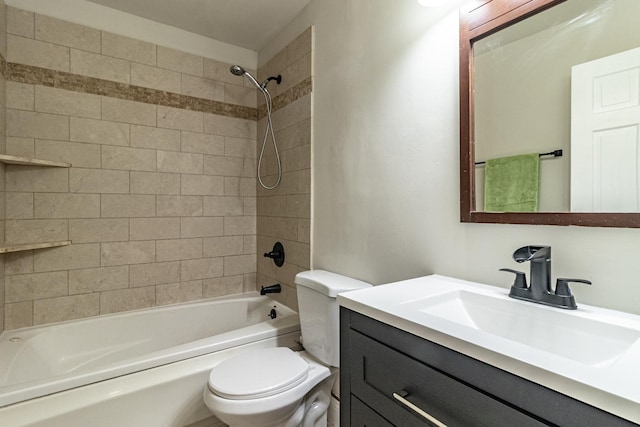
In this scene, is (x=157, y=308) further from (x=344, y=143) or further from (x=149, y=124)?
(x=344, y=143)

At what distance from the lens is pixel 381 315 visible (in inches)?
32.9

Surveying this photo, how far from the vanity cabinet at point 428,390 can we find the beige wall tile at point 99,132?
6.70ft

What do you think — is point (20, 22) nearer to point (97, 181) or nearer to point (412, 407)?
point (97, 181)

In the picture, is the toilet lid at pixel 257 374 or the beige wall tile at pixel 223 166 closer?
the toilet lid at pixel 257 374

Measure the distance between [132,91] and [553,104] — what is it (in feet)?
7.97

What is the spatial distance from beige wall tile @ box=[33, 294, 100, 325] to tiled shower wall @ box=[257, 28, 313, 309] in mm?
1171

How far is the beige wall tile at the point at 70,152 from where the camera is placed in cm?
195

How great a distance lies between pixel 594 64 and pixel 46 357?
281 centimetres

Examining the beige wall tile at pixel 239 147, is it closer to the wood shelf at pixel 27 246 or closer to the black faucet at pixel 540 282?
the wood shelf at pixel 27 246

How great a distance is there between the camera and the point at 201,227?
2.49 metres

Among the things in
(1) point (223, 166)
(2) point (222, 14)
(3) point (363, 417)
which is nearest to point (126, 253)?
(1) point (223, 166)

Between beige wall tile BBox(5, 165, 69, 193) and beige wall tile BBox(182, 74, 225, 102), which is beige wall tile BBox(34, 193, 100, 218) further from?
beige wall tile BBox(182, 74, 225, 102)

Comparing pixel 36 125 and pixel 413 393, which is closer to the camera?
pixel 413 393

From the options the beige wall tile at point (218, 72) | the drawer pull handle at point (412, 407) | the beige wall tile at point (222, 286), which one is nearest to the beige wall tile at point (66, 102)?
the beige wall tile at point (218, 72)
